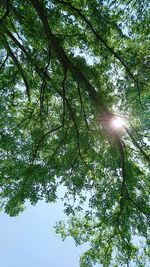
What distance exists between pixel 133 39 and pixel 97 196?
584cm

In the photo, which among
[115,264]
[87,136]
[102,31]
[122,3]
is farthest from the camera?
[115,264]

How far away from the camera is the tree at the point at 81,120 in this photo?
11.5m

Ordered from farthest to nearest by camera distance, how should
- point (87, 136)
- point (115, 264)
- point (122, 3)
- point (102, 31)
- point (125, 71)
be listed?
point (115, 264)
point (87, 136)
point (125, 71)
point (102, 31)
point (122, 3)

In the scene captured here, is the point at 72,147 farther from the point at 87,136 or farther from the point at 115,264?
the point at 115,264

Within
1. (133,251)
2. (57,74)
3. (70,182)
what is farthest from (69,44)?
(133,251)

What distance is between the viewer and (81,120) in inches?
530

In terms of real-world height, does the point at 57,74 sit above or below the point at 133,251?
above

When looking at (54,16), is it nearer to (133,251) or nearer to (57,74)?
(57,74)

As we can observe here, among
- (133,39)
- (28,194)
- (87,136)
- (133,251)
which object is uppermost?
(133,39)

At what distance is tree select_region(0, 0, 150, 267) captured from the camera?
1147 centimetres

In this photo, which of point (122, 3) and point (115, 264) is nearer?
point (122, 3)

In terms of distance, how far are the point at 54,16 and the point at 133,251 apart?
9.67 metres

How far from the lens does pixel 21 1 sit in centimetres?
1101

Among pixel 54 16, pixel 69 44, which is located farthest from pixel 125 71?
pixel 54 16
